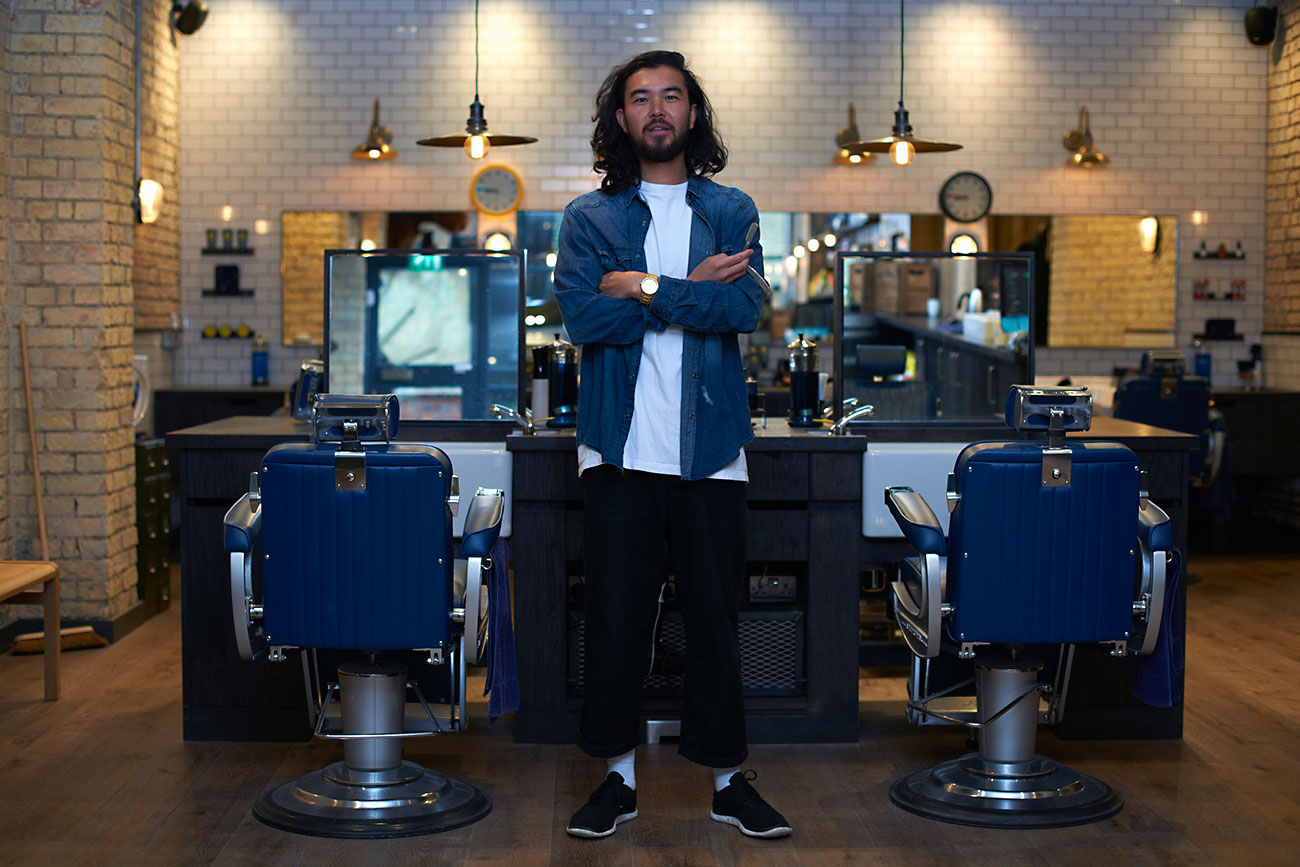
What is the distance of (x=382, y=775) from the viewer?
3.53 m

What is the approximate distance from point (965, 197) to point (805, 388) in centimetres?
490

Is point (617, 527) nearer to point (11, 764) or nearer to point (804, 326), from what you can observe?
point (11, 764)

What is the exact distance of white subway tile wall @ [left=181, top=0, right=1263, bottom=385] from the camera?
860cm

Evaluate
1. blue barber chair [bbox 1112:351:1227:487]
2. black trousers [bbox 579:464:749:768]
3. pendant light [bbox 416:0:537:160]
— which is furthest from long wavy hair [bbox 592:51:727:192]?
blue barber chair [bbox 1112:351:1227:487]

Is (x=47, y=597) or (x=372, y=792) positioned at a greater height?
(x=47, y=597)

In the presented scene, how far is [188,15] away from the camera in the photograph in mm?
8227

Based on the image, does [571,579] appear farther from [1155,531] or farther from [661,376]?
[1155,531]

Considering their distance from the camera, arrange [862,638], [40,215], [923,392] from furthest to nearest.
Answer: [40,215] → [862,638] → [923,392]

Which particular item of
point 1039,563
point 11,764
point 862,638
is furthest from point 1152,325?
point 11,764

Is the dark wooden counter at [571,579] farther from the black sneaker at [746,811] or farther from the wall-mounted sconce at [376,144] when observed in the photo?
the wall-mounted sconce at [376,144]

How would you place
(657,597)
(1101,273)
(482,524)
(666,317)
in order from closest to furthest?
(666,317) → (482,524) → (657,597) → (1101,273)

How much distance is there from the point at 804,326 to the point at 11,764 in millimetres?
5939

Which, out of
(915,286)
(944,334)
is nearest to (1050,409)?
(944,334)

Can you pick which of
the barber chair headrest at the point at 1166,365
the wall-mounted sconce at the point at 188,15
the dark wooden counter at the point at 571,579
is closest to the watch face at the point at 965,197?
the barber chair headrest at the point at 1166,365
